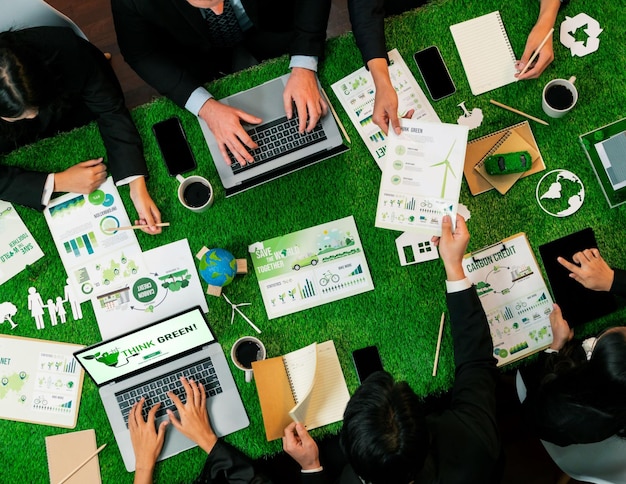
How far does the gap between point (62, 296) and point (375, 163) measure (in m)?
1.25

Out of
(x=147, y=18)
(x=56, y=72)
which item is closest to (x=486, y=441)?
(x=147, y=18)

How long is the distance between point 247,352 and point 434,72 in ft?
4.03

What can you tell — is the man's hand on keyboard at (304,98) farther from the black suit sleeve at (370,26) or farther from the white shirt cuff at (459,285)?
the white shirt cuff at (459,285)

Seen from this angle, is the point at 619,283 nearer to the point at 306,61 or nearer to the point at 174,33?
the point at 306,61

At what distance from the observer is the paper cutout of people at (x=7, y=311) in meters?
1.83

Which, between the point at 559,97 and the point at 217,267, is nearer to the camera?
the point at 217,267

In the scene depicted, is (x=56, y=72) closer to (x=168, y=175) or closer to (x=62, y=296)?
(x=168, y=175)

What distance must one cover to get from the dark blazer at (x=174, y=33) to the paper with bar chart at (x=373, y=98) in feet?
0.55

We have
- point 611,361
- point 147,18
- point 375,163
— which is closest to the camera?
point 611,361

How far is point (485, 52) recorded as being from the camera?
6.02 feet

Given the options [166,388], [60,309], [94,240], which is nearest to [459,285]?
[166,388]

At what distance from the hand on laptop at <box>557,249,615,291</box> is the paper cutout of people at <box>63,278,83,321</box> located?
5.68 feet

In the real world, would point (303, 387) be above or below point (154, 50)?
below

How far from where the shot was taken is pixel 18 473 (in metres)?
1.78
